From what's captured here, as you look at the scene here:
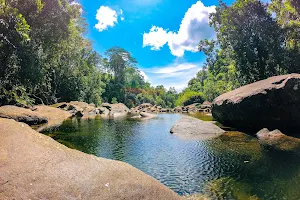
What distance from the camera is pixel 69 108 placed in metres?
36.2

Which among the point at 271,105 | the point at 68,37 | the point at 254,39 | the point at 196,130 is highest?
the point at 68,37

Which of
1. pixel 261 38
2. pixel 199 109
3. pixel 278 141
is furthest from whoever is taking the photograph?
pixel 199 109

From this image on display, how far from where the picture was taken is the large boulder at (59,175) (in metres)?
4.29

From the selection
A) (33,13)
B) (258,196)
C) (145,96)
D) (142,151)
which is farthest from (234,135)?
(145,96)

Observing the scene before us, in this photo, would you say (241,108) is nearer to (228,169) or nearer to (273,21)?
(228,169)

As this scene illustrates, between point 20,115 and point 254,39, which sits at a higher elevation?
point 254,39

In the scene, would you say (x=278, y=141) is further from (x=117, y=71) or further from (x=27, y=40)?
(x=117, y=71)

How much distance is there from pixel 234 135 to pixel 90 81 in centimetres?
3939

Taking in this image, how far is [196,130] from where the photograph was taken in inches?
745

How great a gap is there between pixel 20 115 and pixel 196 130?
14223mm

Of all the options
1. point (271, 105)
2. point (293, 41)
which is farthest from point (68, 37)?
point (293, 41)

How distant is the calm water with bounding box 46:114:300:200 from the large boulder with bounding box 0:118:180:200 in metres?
3.42

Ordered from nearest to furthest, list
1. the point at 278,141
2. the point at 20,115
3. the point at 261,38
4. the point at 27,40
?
the point at 278,141 → the point at 20,115 → the point at 27,40 → the point at 261,38

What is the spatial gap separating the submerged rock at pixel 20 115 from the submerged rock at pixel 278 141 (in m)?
18.1
